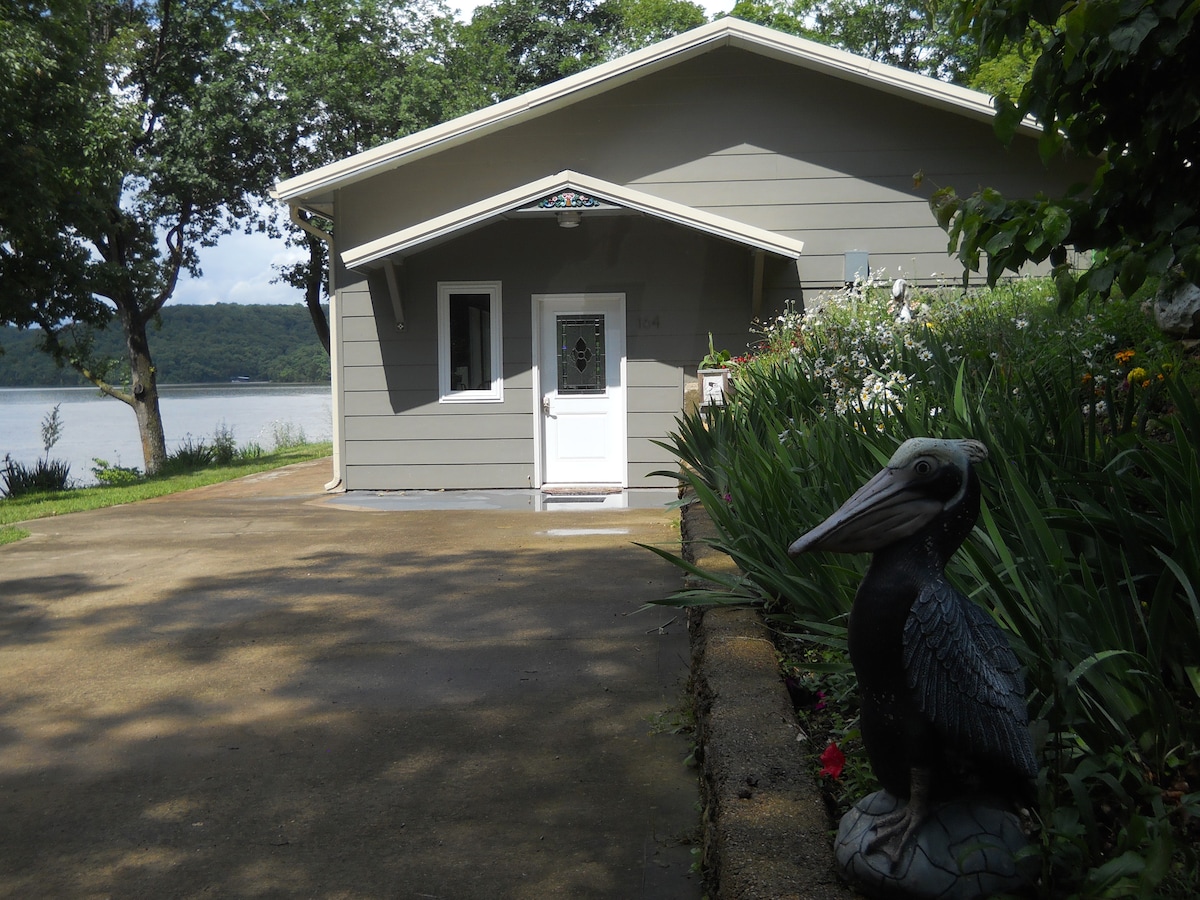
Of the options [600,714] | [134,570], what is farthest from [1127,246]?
[134,570]

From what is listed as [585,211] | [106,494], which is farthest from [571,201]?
[106,494]

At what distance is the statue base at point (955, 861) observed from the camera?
1827 millimetres

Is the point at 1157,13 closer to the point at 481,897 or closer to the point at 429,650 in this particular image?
the point at 481,897

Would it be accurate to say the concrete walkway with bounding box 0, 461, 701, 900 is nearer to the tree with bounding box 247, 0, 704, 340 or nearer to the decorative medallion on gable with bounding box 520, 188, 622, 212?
the decorative medallion on gable with bounding box 520, 188, 622, 212

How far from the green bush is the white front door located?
717cm

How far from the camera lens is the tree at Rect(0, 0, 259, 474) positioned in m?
15.9

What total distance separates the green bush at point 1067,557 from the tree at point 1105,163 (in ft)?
1.27

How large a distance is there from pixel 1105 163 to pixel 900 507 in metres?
2.02

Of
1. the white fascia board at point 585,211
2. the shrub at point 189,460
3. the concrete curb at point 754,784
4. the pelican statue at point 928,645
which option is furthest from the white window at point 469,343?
the pelican statue at point 928,645

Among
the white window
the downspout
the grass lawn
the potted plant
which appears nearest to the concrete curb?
the potted plant

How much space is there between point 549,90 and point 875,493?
1107 cm

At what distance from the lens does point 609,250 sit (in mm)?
12766

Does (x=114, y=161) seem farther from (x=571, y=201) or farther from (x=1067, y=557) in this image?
(x=1067, y=557)

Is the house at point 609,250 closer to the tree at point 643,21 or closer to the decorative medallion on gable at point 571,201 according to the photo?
the decorative medallion on gable at point 571,201
